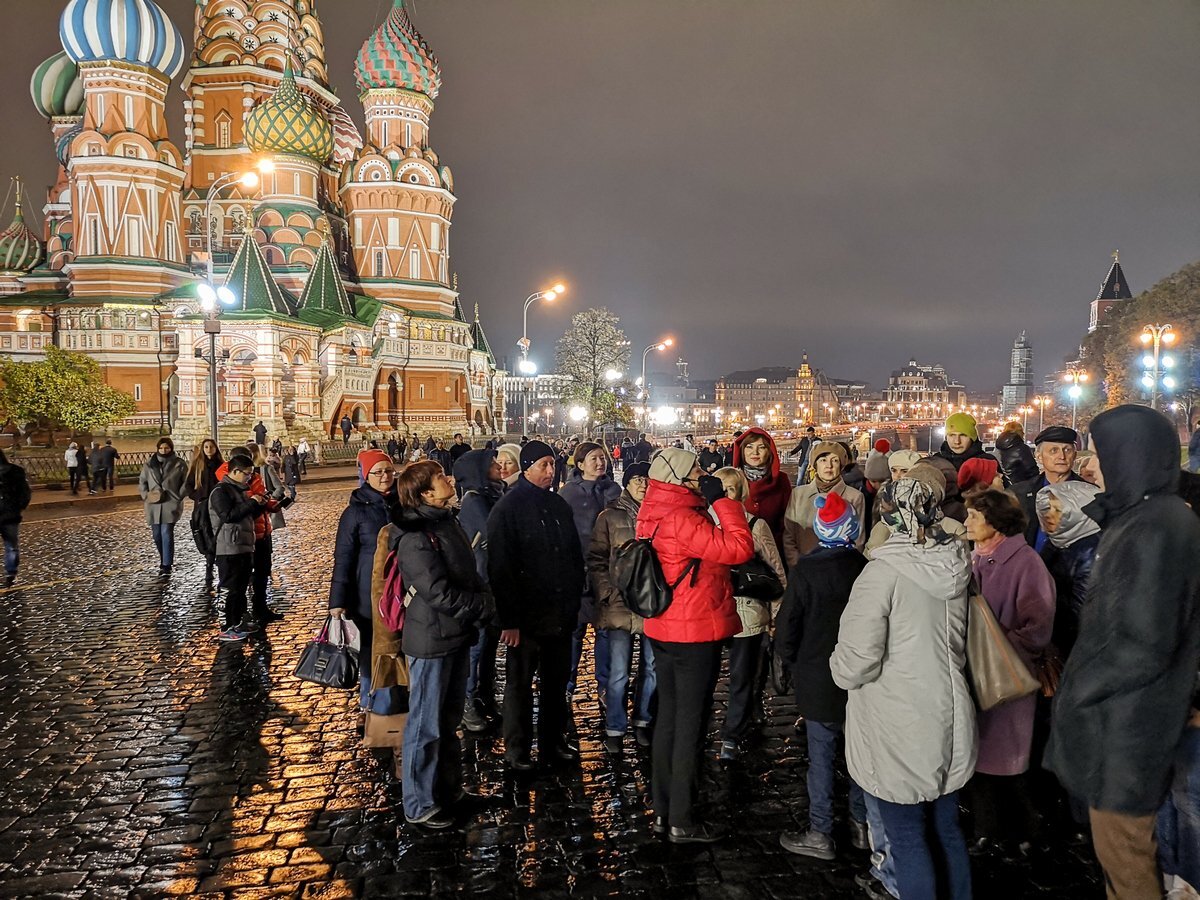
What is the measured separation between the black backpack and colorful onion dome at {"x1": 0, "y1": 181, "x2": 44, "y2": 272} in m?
53.2

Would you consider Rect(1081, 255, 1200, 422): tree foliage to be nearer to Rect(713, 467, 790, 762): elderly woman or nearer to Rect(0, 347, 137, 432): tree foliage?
Rect(713, 467, 790, 762): elderly woman

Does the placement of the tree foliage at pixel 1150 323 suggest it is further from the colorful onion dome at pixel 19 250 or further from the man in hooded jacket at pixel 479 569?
the colorful onion dome at pixel 19 250

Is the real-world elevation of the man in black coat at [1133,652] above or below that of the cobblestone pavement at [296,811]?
above

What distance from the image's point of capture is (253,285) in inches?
1326

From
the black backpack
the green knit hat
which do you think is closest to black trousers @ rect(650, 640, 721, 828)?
the black backpack

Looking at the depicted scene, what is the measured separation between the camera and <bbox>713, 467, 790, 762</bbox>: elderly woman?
4.84 meters

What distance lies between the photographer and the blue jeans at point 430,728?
4.03 metres

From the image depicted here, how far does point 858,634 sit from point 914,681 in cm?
27

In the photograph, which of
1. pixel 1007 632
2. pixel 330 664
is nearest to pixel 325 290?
pixel 330 664

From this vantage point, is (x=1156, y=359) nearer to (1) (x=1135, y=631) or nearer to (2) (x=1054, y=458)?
(2) (x=1054, y=458)

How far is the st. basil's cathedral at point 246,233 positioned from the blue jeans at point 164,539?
2294cm

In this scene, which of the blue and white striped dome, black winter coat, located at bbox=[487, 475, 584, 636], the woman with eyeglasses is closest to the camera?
black winter coat, located at bbox=[487, 475, 584, 636]

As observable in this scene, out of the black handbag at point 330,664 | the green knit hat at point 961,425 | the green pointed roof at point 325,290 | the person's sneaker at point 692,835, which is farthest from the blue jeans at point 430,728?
the green pointed roof at point 325,290

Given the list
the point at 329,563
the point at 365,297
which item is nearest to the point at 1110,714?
the point at 329,563
